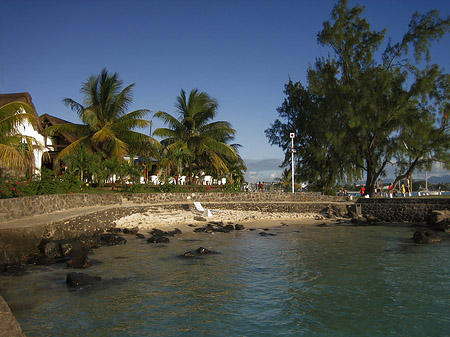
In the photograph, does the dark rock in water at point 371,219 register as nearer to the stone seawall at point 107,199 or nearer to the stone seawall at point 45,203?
the stone seawall at point 107,199

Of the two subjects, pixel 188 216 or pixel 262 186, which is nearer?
pixel 188 216

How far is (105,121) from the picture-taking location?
2659cm

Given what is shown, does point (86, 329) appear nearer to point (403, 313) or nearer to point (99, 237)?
point (403, 313)

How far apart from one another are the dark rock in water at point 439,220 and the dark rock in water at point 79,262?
17.5 meters

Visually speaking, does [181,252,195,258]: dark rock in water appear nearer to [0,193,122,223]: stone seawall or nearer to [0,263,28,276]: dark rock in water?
[0,263,28,276]: dark rock in water

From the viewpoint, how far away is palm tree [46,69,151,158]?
25141 mm

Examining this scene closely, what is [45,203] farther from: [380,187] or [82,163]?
[380,187]

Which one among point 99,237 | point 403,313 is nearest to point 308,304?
point 403,313

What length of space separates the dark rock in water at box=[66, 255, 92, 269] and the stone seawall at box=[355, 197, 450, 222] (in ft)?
64.3

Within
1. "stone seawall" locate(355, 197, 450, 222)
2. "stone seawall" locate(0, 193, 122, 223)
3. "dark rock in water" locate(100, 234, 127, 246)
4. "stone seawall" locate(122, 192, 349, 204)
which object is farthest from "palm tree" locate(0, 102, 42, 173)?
"stone seawall" locate(355, 197, 450, 222)

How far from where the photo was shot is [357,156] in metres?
30.2

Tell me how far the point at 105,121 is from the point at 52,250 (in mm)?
16430

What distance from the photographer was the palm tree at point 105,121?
2514cm

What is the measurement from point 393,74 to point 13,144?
25.0m
